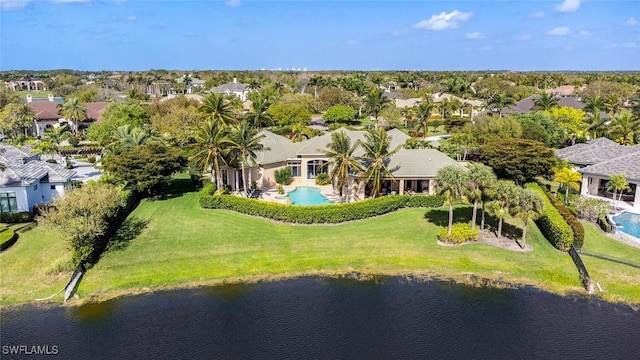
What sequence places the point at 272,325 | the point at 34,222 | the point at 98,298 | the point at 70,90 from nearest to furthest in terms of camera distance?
the point at 272,325
the point at 98,298
the point at 34,222
the point at 70,90

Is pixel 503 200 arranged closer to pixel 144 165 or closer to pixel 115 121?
pixel 144 165

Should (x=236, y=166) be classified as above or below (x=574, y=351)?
above

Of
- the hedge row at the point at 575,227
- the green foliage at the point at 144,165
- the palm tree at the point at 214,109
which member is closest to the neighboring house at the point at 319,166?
the palm tree at the point at 214,109

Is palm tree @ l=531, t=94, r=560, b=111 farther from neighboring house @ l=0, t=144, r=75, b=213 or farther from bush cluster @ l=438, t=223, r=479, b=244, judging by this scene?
neighboring house @ l=0, t=144, r=75, b=213

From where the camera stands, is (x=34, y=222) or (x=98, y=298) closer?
(x=98, y=298)

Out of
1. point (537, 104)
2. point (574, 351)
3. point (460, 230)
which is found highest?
point (537, 104)

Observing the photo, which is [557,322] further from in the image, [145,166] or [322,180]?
[145,166]

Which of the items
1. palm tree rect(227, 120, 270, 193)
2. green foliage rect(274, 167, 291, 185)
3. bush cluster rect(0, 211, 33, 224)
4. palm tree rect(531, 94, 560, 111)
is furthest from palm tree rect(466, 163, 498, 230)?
palm tree rect(531, 94, 560, 111)

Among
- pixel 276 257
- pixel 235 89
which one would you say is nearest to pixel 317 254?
pixel 276 257

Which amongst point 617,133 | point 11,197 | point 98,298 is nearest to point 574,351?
point 98,298
